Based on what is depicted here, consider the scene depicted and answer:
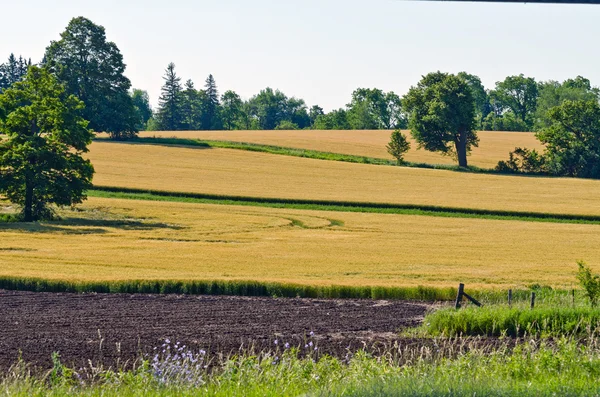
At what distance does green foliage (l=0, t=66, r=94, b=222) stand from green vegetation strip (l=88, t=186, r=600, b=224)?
1055 cm

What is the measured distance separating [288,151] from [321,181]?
2603 centimetres

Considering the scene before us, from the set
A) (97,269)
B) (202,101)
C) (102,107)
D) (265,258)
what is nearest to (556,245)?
(265,258)

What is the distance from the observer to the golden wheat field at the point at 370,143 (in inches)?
4085

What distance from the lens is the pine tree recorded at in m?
184

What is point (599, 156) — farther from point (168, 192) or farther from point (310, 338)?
point (310, 338)

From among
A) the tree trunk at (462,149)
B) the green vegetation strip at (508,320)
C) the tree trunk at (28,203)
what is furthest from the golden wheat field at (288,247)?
the tree trunk at (462,149)

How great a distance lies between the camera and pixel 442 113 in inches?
3696

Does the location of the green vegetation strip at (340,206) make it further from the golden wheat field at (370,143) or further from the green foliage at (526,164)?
the golden wheat field at (370,143)

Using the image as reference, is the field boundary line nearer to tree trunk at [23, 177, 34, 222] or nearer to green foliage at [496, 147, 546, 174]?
green foliage at [496, 147, 546, 174]

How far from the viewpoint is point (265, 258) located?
3566 cm

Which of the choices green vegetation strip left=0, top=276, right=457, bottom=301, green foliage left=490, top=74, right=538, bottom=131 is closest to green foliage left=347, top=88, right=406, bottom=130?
green foliage left=490, top=74, right=538, bottom=131

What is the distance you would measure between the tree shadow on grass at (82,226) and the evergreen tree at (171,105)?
408 feet

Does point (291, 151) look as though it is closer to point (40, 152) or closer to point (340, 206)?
point (340, 206)

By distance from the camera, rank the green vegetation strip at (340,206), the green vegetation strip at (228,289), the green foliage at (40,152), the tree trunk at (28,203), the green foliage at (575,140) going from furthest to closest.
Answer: the green foliage at (575,140) < the green vegetation strip at (340,206) < the tree trunk at (28,203) < the green foliage at (40,152) < the green vegetation strip at (228,289)
